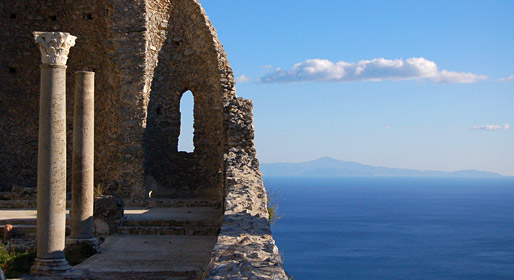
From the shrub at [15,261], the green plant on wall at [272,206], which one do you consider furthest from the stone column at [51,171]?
the green plant on wall at [272,206]

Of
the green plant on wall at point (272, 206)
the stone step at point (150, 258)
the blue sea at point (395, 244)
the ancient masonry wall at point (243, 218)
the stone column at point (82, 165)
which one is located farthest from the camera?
the blue sea at point (395, 244)

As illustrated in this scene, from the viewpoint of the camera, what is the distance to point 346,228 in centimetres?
9250

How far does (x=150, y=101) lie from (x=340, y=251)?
183 ft

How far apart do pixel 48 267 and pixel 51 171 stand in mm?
1452

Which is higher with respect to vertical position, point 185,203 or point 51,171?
point 51,171

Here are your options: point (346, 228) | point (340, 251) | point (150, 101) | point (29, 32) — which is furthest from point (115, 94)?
point (346, 228)

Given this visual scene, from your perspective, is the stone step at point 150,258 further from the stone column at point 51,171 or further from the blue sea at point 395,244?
the blue sea at point 395,244

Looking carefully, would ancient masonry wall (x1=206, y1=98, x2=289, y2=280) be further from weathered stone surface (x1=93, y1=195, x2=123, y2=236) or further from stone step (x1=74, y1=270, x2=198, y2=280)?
weathered stone surface (x1=93, y1=195, x2=123, y2=236)

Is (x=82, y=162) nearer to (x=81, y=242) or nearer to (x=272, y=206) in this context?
(x=81, y=242)

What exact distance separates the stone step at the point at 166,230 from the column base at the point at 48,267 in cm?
383

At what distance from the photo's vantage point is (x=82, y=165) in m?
10.7

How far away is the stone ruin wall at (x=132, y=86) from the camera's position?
17.2 meters

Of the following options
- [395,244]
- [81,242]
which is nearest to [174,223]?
[81,242]

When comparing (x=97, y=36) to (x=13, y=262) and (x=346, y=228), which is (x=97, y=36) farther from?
(x=346, y=228)
